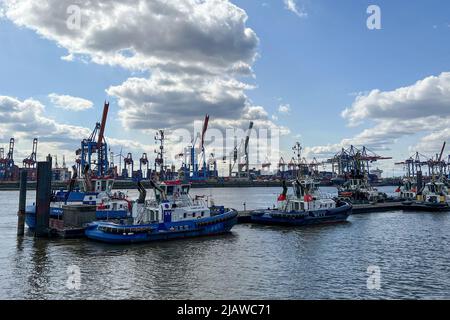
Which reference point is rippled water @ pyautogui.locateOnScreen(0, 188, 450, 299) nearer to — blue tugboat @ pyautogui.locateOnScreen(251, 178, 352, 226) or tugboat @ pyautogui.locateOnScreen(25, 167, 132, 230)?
blue tugboat @ pyautogui.locateOnScreen(251, 178, 352, 226)

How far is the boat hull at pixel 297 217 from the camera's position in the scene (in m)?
53.6

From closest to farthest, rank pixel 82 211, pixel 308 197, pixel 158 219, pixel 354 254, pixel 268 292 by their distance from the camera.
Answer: pixel 268 292 < pixel 354 254 < pixel 158 219 < pixel 82 211 < pixel 308 197

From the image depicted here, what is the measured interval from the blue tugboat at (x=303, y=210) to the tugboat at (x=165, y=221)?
9.01m

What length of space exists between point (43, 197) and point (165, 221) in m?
13.8

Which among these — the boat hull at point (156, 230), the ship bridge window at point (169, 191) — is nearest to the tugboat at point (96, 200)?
the boat hull at point (156, 230)

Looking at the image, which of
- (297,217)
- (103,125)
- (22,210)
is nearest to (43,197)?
(22,210)

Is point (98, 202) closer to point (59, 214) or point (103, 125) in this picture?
point (59, 214)

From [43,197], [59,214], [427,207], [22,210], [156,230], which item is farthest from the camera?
[427,207]

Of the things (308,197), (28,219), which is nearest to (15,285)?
(28,219)

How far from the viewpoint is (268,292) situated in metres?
24.4

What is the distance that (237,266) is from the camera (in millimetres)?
30797

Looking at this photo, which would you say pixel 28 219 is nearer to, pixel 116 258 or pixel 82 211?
pixel 82 211

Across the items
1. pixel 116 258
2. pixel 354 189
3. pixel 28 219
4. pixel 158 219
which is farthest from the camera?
pixel 354 189
